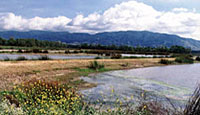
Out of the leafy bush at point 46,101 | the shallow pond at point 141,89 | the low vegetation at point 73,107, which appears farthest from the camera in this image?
the shallow pond at point 141,89

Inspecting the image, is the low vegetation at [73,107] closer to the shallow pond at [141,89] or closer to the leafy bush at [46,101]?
the leafy bush at [46,101]

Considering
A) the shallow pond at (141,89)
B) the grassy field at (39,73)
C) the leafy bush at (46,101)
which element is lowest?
the shallow pond at (141,89)

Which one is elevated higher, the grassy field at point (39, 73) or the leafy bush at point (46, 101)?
the leafy bush at point (46, 101)

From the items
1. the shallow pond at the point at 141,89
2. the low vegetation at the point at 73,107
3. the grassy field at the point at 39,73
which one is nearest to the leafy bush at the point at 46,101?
the low vegetation at the point at 73,107

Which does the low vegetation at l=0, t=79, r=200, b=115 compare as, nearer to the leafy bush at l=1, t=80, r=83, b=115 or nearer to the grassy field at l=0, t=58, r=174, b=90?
the leafy bush at l=1, t=80, r=83, b=115

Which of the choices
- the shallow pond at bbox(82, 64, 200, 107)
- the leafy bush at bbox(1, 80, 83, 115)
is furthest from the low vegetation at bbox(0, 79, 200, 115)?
the shallow pond at bbox(82, 64, 200, 107)

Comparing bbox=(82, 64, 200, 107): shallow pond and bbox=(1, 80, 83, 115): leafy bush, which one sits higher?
bbox=(1, 80, 83, 115): leafy bush

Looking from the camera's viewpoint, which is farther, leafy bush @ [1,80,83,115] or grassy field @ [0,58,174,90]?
grassy field @ [0,58,174,90]

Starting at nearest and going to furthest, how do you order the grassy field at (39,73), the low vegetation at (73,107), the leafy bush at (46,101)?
the low vegetation at (73,107)
the leafy bush at (46,101)
the grassy field at (39,73)

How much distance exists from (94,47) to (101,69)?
74.4 m

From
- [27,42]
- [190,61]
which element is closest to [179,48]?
[190,61]

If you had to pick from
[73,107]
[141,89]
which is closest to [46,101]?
[73,107]

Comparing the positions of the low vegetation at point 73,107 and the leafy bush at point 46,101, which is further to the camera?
the leafy bush at point 46,101

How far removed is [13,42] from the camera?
284 feet
